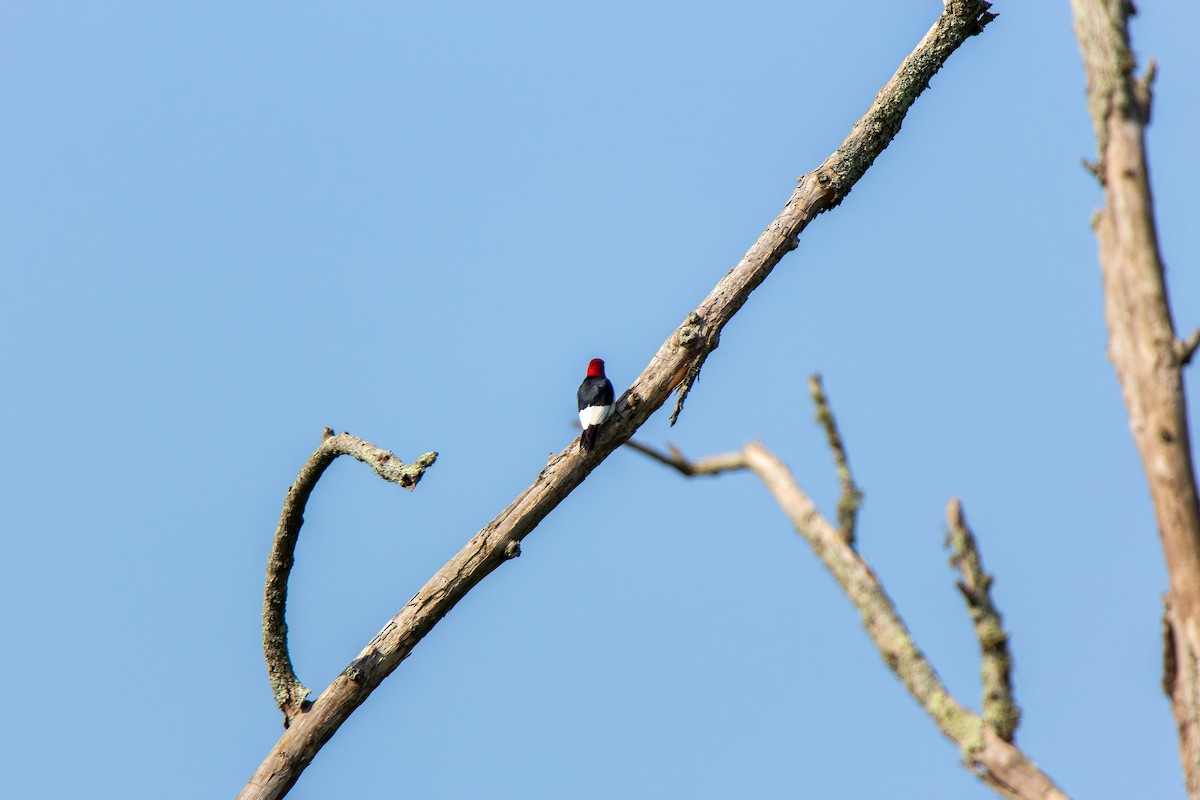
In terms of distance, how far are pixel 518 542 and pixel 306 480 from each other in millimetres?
1421

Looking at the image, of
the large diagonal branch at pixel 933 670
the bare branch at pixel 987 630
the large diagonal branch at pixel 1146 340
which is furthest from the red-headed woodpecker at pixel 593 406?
the large diagonal branch at pixel 1146 340

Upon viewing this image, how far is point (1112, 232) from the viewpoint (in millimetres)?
4707

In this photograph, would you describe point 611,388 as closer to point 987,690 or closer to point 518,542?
point 518,542

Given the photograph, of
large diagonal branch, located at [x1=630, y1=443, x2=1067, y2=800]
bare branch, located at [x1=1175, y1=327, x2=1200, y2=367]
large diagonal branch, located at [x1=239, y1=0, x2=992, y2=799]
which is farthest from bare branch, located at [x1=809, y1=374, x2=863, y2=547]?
large diagonal branch, located at [x1=239, y1=0, x2=992, y2=799]

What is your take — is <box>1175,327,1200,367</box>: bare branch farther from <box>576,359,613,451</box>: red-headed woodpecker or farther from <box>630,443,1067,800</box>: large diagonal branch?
<box>576,359,613,451</box>: red-headed woodpecker

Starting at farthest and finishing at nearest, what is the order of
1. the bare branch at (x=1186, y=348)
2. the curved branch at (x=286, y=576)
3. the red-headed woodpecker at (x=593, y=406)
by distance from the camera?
the red-headed woodpecker at (x=593, y=406)
the curved branch at (x=286, y=576)
the bare branch at (x=1186, y=348)

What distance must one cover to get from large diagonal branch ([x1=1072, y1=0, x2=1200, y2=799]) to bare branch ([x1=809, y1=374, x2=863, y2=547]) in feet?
3.52

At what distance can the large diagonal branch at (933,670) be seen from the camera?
474cm

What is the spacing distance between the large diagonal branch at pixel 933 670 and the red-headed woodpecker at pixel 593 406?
9.29 ft

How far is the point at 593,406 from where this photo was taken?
8898mm

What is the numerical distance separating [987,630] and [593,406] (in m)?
4.51

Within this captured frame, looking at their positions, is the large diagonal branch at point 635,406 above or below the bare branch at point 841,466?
above

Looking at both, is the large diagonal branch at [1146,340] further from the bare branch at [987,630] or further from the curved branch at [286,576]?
the curved branch at [286,576]

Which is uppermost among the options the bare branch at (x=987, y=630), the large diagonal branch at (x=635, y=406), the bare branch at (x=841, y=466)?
the large diagonal branch at (x=635, y=406)
